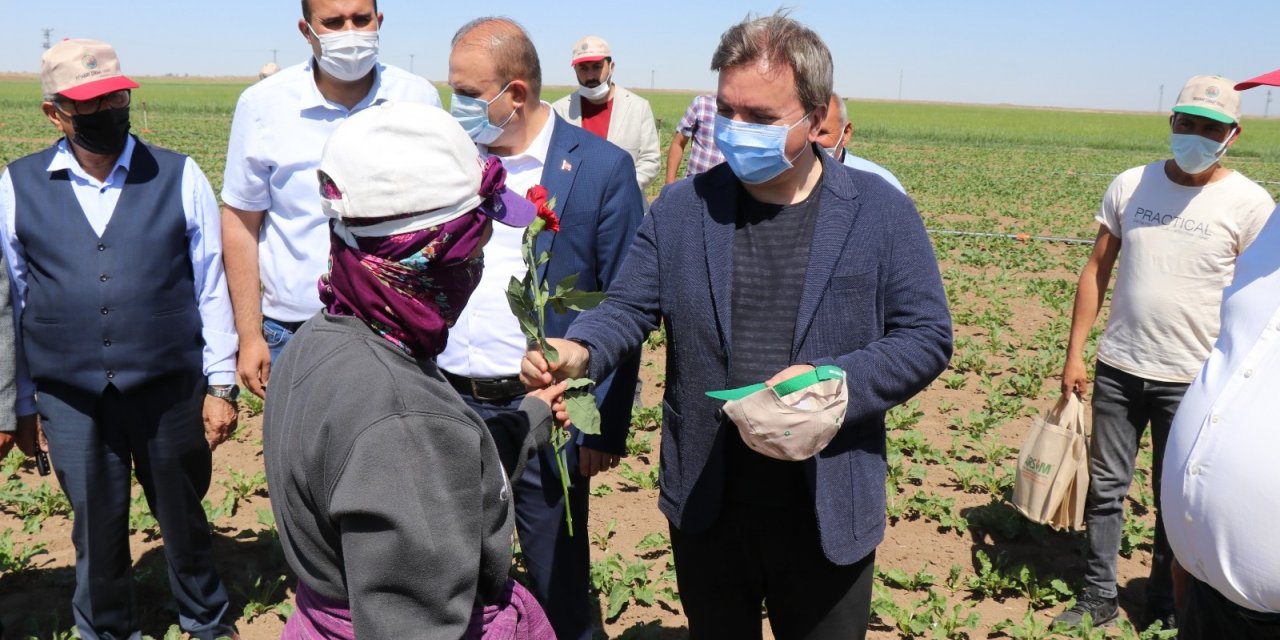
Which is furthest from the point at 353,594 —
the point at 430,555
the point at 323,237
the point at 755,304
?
the point at 323,237

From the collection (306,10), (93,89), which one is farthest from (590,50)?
(93,89)

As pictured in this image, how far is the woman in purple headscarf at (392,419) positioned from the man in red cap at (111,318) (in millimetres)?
1887

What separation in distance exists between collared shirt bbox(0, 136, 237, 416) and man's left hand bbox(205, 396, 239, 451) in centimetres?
9

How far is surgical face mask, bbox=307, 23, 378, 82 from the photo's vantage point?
3381mm

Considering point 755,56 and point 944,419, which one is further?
point 944,419

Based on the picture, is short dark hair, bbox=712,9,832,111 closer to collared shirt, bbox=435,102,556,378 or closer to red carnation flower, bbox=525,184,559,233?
red carnation flower, bbox=525,184,559,233

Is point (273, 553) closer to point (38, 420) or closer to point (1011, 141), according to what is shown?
point (38, 420)

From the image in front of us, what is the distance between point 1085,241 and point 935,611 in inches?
460

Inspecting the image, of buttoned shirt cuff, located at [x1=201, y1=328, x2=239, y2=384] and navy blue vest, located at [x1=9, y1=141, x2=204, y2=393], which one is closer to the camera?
navy blue vest, located at [x1=9, y1=141, x2=204, y2=393]

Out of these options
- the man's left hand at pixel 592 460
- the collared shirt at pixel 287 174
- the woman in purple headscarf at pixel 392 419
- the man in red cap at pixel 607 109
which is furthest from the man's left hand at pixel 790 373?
the man in red cap at pixel 607 109

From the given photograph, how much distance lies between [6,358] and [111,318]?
1.17ft

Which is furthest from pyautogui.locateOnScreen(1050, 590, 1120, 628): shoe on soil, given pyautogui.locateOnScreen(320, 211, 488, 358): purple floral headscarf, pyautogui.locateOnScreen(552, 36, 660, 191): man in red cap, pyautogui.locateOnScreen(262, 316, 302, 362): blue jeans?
pyautogui.locateOnScreen(552, 36, 660, 191): man in red cap

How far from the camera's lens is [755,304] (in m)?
2.44

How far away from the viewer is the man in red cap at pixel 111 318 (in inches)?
129
